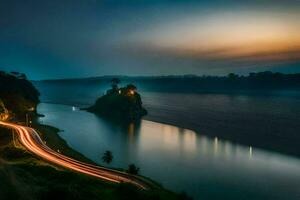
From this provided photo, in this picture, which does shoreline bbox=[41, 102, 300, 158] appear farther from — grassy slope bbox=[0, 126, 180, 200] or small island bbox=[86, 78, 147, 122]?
grassy slope bbox=[0, 126, 180, 200]

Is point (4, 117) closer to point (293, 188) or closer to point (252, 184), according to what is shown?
point (252, 184)

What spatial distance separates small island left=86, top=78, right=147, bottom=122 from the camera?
14325 centimetres

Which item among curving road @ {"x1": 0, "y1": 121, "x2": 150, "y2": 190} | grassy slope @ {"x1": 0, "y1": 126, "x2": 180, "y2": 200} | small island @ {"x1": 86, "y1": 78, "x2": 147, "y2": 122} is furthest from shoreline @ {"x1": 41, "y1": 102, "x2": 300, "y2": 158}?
curving road @ {"x1": 0, "y1": 121, "x2": 150, "y2": 190}

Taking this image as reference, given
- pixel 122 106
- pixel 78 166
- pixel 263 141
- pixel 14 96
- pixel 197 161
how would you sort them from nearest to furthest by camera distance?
1. pixel 78 166
2. pixel 197 161
3. pixel 263 141
4. pixel 14 96
5. pixel 122 106

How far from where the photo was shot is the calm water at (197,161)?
52.7 m

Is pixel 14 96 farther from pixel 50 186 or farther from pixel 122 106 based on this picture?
pixel 50 186

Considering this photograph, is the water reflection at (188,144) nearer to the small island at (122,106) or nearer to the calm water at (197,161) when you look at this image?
the calm water at (197,161)

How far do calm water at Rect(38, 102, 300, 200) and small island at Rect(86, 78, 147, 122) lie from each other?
3096 cm

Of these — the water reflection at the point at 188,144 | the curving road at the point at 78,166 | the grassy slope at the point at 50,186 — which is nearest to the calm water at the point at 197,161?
the water reflection at the point at 188,144

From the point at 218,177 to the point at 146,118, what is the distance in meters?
87.5

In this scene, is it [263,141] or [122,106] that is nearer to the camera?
[263,141]

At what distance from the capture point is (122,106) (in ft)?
479

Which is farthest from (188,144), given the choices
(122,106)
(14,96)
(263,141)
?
(14,96)

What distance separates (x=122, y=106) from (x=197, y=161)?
80.2m
